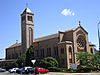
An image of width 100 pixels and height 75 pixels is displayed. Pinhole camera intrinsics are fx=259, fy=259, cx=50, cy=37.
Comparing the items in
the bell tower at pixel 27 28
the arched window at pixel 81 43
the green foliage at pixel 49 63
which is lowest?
the green foliage at pixel 49 63

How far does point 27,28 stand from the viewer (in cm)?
9575

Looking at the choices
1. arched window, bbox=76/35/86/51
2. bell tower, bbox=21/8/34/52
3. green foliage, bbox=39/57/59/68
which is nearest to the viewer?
green foliage, bbox=39/57/59/68

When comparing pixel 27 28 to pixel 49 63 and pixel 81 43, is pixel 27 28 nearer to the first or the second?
pixel 81 43

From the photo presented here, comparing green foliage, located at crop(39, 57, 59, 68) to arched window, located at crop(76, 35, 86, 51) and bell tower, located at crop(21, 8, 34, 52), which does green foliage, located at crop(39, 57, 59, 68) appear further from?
bell tower, located at crop(21, 8, 34, 52)

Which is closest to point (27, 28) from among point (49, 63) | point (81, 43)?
point (81, 43)

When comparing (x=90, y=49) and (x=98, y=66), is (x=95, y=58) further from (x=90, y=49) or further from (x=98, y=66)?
(x=90, y=49)

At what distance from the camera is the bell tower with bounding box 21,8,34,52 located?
9556cm

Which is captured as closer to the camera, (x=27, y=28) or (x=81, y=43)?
(x=81, y=43)

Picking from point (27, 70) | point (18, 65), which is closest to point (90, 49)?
point (18, 65)

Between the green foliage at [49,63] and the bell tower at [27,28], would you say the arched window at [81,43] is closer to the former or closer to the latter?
the green foliage at [49,63]

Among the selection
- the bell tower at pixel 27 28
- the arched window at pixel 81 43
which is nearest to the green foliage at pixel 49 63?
the arched window at pixel 81 43

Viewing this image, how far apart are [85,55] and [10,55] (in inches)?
2327

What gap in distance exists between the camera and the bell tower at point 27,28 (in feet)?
314

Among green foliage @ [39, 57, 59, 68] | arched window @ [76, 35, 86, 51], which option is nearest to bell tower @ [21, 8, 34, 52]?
green foliage @ [39, 57, 59, 68]
